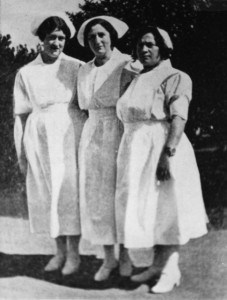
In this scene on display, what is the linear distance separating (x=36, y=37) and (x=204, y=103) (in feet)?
4.25

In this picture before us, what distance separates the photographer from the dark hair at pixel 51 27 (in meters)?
3.71

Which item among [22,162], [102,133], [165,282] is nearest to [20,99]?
[22,162]

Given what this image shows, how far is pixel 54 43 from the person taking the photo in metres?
3.74

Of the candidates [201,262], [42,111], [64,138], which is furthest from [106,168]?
[201,262]

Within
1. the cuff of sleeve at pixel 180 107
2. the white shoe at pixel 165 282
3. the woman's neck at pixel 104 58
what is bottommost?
the white shoe at pixel 165 282

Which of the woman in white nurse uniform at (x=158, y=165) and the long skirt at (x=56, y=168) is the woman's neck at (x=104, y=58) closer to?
the woman in white nurse uniform at (x=158, y=165)

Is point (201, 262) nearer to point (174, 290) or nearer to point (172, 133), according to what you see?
point (174, 290)

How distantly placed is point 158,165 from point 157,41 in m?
0.85

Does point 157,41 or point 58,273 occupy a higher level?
point 157,41

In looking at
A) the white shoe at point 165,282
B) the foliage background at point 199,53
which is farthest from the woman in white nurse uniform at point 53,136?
the white shoe at point 165,282

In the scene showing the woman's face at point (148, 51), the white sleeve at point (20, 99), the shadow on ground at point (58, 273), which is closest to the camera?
the woman's face at point (148, 51)

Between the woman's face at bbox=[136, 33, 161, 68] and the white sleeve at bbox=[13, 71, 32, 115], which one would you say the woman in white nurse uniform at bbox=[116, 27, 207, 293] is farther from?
the white sleeve at bbox=[13, 71, 32, 115]

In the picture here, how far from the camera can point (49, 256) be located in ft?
12.4

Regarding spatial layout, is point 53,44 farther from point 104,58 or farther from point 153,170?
point 153,170
